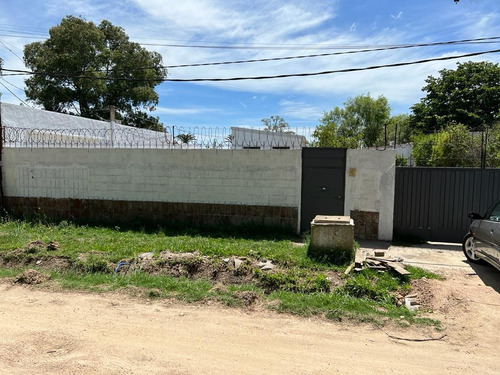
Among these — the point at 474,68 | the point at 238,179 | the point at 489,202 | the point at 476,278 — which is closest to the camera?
the point at 476,278

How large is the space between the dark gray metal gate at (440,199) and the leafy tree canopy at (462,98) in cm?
2072

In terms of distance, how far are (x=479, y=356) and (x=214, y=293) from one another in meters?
3.37

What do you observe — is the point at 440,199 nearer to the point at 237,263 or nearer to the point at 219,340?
the point at 237,263

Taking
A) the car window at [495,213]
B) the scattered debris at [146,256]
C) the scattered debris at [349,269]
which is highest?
the car window at [495,213]

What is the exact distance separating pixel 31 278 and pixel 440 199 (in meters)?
8.93

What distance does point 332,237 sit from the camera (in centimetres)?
673

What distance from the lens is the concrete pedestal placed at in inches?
263

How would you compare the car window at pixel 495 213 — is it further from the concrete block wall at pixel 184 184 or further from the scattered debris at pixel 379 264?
the concrete block wall at pixel 184 184

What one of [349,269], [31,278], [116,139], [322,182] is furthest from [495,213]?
[116,139]

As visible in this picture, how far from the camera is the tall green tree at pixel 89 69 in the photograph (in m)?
28.5

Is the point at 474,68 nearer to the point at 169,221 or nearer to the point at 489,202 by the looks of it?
the point at 489,202

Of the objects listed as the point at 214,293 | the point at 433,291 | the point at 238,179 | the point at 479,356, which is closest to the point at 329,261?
the point at 433,291

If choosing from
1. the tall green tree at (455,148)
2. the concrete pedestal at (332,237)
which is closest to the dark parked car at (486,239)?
the concrete pedestal at (332,237)

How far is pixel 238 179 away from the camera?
9219mm
